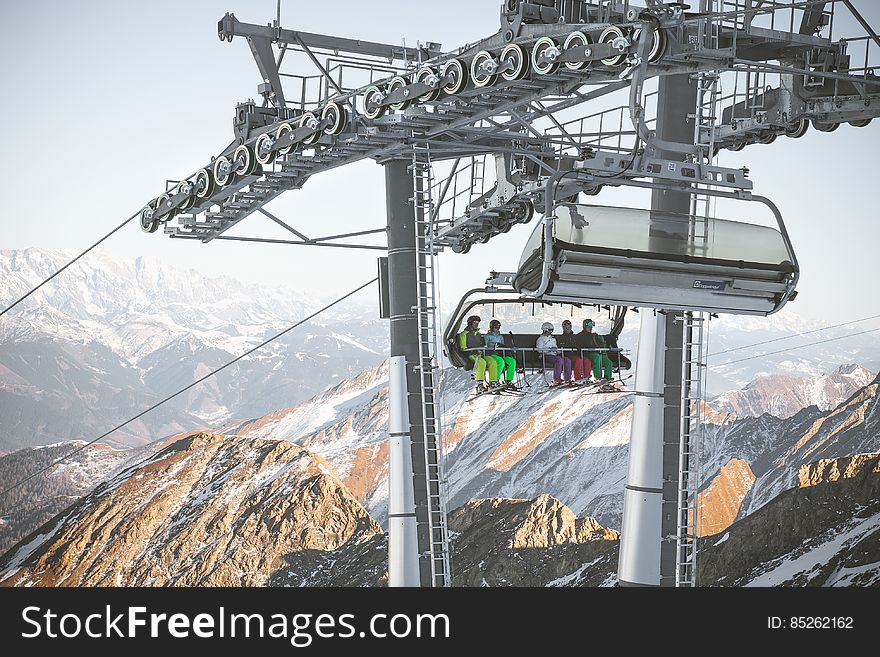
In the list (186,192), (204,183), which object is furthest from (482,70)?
(186,192)

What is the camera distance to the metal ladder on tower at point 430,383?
13.6 metres

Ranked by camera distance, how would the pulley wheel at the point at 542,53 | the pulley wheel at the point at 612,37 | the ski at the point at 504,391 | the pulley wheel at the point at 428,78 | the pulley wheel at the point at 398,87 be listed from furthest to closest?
the ski at the point at 504,391 → the pulley wheel at the point at 398,87 → the pulley wheel at the point at 428,78 → the pulley wheel at the point at 542,53 → the pulley wheel at the point at 612,37

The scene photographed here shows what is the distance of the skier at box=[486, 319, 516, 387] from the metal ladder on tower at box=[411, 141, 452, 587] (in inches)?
39.8

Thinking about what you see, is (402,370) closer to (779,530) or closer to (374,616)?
(374,616)

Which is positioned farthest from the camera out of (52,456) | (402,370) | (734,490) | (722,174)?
(52,456)

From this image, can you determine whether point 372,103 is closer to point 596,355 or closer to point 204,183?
point 204,183

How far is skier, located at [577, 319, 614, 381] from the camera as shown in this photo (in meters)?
13.0

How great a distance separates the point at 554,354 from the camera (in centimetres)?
1300

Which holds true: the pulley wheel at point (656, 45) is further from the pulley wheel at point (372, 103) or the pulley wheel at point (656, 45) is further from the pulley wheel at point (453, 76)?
the pulley wheel at point (372, 103)

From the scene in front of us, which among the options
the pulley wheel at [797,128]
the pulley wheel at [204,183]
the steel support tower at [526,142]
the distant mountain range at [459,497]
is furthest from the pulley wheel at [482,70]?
the distant mountain range at [459,497]

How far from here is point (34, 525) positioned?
41.5 metres

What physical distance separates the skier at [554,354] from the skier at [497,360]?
1.17 ft

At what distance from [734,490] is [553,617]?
28.8 metres

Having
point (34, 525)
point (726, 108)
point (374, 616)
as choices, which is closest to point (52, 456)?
point (34, 525)
